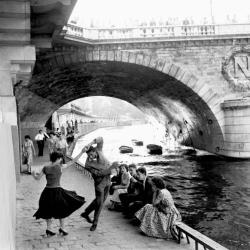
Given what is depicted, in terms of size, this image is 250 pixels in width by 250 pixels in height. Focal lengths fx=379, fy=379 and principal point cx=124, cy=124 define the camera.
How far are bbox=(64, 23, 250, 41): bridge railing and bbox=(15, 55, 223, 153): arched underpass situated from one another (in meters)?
1.32

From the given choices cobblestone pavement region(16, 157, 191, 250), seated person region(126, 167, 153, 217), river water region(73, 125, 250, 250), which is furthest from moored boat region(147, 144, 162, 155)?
seated person region(126, 167, 153, 217)

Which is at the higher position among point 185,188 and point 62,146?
point 62,146

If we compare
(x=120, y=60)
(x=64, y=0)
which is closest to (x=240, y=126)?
(x=120, y=60)

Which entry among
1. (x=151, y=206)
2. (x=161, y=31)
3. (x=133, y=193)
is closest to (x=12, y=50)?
(x=133, y=193)

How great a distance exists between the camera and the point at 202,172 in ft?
54.1

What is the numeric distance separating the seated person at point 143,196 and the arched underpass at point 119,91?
11154 mm

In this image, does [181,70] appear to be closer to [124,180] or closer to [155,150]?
[155,150]

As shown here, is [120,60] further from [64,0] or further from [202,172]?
[64,0]

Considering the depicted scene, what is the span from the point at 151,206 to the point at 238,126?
13.7 m

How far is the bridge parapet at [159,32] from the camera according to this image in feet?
59.4

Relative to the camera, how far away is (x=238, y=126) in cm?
1881

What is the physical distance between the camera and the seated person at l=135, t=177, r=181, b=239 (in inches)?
234

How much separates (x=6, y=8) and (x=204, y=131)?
1711cm

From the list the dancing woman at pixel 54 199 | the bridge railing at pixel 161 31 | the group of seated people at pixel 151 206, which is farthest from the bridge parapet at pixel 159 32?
the dancing woman at pixel 54 199
